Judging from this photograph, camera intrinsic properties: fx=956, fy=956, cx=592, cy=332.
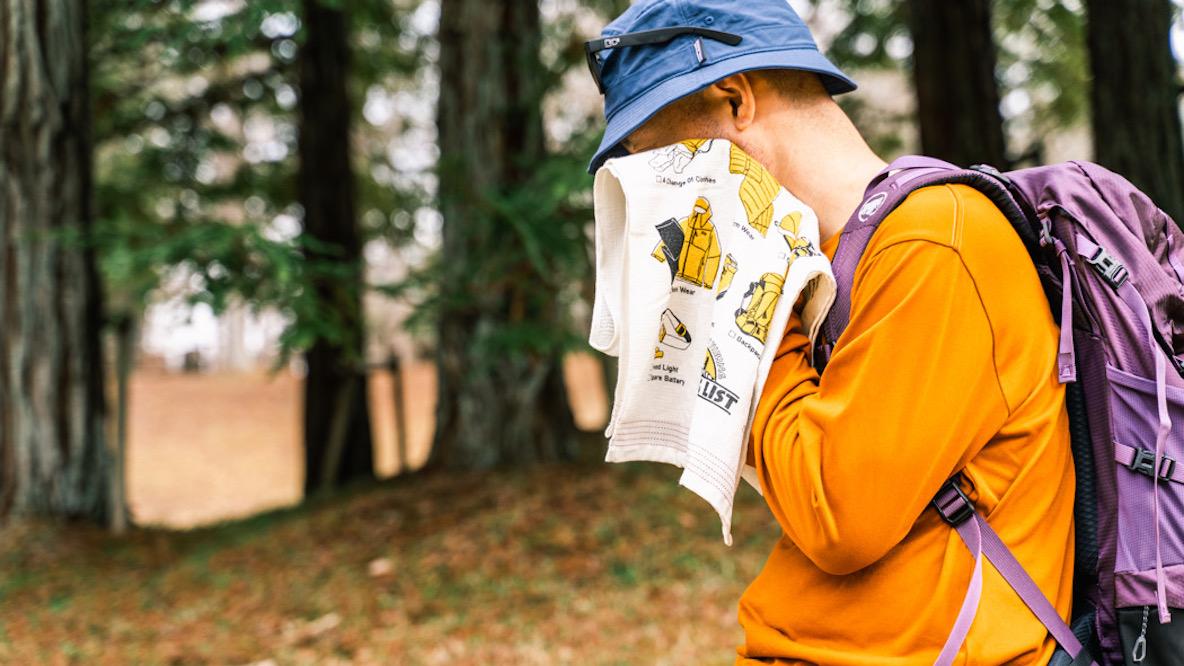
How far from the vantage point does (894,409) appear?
52.5 inches

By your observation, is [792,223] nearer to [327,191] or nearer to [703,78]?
[703,78]

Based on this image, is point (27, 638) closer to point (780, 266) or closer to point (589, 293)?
point (589, 293)

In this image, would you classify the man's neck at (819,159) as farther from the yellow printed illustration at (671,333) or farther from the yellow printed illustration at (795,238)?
the yellow printed illustration at (671,333)

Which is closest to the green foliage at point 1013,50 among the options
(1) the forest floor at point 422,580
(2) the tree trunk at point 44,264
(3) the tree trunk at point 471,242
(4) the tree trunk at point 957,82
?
(4) the tree trunk at point 957,82

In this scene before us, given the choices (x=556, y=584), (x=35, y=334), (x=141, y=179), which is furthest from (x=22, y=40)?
(x=556, y=584)

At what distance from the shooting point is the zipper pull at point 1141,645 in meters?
1.43

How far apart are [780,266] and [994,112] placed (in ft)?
18.7

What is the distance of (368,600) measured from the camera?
600cm

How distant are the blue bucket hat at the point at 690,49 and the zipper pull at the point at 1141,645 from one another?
38.7 inches

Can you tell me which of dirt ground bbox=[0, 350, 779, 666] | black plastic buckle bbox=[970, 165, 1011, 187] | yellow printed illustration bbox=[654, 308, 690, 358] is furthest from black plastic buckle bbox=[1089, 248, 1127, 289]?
dirt ground bbox=[0, 350, 779, 666]

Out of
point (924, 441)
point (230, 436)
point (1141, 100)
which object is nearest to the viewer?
point (924, 441)

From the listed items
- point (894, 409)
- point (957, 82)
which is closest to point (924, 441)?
point (894, 409)

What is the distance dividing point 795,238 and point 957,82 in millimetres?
5745

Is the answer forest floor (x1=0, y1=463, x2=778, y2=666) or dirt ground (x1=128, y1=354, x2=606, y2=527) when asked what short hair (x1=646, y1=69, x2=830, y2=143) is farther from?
dirt ground (x1=128, y1=354, x2=606, y2=527)
